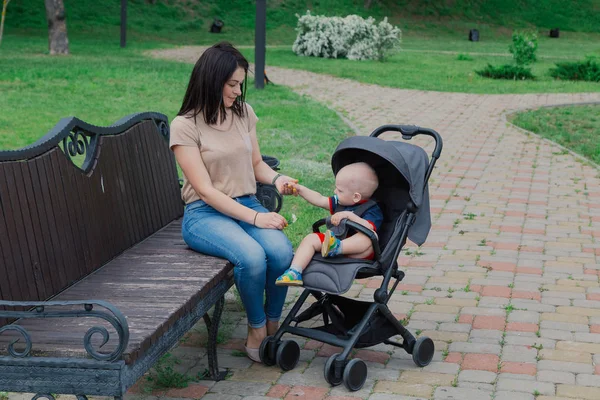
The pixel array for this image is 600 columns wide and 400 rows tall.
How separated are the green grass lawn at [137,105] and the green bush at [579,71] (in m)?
8.09

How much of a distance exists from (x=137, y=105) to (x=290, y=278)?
10.9 meters

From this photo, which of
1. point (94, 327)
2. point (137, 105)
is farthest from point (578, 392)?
point (137, 105)

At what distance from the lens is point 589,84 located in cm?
2084

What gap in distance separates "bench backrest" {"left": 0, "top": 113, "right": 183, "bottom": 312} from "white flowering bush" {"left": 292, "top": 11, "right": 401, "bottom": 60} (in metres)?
22.6

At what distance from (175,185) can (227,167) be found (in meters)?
1.16

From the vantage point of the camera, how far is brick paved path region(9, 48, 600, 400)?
4.49 metres

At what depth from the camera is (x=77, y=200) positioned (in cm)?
446

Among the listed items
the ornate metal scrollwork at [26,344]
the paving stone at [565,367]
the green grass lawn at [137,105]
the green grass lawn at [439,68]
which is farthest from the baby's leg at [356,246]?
the green grass lawn at [439,68]

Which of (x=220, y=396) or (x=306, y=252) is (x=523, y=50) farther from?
(x=220, y=396)

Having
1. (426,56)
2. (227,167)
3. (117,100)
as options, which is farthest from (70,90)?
(426,56)

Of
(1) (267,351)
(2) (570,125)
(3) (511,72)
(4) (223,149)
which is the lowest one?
(3) (511,72)

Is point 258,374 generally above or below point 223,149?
below

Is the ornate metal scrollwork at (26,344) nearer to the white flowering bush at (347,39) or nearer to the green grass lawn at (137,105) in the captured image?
the green grass lawn at (137,105)

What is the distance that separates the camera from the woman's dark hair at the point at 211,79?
4.66m
